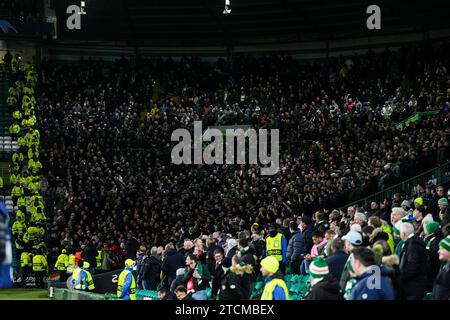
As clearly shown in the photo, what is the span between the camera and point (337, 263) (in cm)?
1096

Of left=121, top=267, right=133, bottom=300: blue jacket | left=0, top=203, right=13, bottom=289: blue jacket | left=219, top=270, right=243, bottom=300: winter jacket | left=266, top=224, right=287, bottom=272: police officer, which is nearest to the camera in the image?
left=0, top=203, right=13, bottom=289: blue jacket

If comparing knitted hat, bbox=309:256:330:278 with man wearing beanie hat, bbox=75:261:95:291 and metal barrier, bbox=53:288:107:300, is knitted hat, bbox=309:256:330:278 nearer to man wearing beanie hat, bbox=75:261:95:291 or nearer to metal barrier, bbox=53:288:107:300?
metal barrier, bbox=53:288:107:300

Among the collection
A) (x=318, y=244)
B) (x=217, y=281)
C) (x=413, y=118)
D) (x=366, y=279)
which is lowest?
(x=217, y=281)

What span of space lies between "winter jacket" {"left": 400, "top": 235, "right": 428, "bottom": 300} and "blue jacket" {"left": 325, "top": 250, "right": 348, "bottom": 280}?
0.89 m

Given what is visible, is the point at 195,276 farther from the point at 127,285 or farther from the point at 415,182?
the point at 415,182

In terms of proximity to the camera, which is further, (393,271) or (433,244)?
(433,244)

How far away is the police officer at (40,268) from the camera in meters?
28.3

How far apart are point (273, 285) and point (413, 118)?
20602 mm

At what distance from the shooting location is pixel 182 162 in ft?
106

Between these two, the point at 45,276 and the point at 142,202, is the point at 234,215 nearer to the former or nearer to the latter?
the point at 142,202

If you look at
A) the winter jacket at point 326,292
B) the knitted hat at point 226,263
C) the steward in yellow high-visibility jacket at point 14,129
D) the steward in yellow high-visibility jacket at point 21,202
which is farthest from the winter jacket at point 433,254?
the steward in yellow high-visibility jacket at point 14,129

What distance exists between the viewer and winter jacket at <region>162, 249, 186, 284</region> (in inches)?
655

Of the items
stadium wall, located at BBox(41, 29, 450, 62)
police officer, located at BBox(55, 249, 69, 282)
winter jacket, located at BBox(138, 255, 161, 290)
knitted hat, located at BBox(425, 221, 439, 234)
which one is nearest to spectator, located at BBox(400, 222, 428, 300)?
knitted hat, located at BBox(425, 221, 439, 234)

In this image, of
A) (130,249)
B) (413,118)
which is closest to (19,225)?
(130,249)
